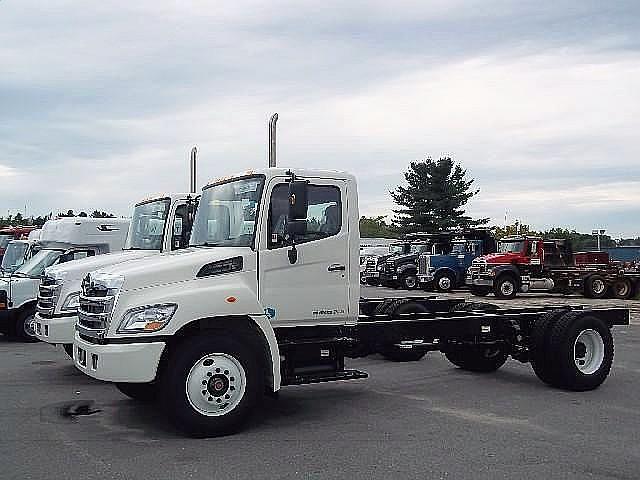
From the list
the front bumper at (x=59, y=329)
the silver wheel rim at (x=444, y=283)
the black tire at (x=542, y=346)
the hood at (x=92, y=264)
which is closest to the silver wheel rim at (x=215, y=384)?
the hood at (x=92, y=264)

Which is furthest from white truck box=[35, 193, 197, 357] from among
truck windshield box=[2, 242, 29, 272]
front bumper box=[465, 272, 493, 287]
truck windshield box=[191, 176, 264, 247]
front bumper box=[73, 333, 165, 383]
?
front bumper box=[465, 272, 493, 287]

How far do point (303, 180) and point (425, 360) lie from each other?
5.23 meters

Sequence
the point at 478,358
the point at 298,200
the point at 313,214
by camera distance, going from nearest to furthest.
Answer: the point at 298,200
the point at 313,214
the point at 478,358

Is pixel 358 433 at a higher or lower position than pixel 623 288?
lower

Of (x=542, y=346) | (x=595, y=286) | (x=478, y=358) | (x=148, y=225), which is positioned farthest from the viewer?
(x=595, y=286)

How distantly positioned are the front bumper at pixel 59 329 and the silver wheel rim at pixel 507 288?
71.1ft

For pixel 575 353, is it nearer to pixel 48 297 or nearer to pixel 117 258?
pixel 117 258

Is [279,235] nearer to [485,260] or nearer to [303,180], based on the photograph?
[303,180]

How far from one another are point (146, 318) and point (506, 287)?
2426 centimetres

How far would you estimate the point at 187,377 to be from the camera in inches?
279

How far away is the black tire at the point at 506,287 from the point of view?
96.6 feet

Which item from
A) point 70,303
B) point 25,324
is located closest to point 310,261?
point 70,303

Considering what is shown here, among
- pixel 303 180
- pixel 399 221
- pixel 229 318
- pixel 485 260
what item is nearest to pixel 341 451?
pixel 229 318

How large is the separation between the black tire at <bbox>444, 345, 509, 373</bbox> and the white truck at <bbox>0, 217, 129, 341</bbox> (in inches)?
299
